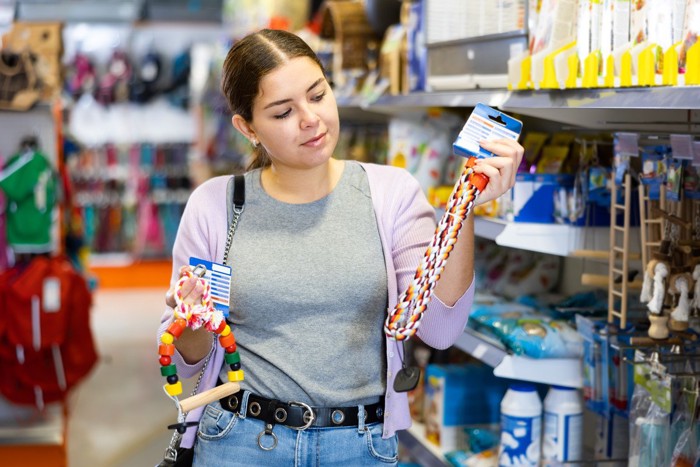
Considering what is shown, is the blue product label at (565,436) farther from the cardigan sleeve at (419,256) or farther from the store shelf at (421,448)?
the cardigan sleeve at (419,256)

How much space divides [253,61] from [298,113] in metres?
0.14

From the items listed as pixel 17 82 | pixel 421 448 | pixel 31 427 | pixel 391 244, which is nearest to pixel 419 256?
pixel 391 244

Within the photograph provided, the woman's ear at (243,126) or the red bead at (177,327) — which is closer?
the red bead at (177,327)

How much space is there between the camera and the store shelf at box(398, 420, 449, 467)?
10.5ft

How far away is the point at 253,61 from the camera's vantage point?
1943 millimetres

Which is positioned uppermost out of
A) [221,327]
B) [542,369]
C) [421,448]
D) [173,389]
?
[221,327]

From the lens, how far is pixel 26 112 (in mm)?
5449

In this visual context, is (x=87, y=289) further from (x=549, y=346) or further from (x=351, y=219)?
(x=351, y=219)

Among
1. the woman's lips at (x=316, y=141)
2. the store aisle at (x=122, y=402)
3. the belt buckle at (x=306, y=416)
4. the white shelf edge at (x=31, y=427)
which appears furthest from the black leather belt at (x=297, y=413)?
the white shelf edge at (x=31, y=427)

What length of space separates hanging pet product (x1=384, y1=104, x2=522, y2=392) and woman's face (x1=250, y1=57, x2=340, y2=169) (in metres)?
0.25

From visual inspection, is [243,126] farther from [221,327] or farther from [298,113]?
[221,327]

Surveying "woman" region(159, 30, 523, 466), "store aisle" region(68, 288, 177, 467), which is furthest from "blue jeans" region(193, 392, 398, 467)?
"store aisle" region(68, 288, 177, 467)

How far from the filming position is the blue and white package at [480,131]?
1.79 meters

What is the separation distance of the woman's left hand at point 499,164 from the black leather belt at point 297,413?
0.50 meters
